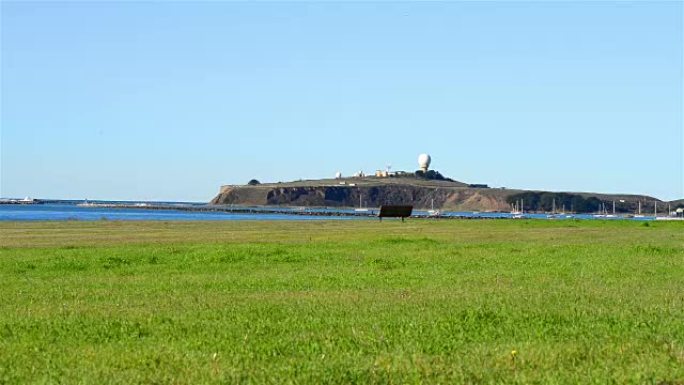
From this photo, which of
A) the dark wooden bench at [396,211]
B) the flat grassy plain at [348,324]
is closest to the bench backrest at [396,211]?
Answer: the dark wooden bench at [396,211]

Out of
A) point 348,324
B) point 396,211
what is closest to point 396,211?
point 396,211

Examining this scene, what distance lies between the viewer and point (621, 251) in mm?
35969

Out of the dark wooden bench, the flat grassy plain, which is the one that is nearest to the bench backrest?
the dark wooden bench

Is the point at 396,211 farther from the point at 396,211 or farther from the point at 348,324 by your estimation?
the point at 348,324

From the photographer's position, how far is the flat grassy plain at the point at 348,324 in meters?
12.0

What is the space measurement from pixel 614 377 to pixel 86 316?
32.6ft

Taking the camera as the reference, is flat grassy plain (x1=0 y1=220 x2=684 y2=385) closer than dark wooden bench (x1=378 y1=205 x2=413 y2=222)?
Yes

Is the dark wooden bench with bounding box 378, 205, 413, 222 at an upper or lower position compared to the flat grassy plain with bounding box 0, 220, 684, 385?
upper

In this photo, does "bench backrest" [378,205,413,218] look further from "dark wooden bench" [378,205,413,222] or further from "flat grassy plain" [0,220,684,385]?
"flat grassy plain" [0,220,684,385]

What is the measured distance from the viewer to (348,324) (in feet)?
52.3

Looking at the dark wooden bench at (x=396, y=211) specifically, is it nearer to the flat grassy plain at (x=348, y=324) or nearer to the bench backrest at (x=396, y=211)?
the bench backrest at (x=396, y=211)

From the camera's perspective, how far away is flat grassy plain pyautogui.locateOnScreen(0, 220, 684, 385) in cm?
1205

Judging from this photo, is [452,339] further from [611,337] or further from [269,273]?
[269,273]

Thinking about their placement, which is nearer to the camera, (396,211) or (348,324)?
(348,324)
